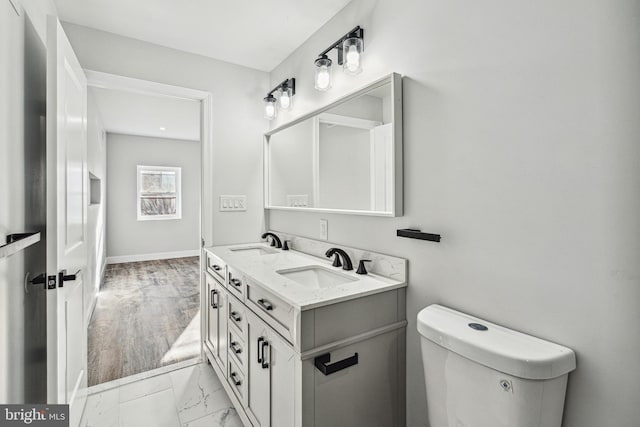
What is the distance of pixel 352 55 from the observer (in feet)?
5.22

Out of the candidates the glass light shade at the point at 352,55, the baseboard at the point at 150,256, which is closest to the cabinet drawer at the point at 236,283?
the glass light shade at the point at 352,55

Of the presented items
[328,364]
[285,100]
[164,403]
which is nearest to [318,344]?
[328,364]

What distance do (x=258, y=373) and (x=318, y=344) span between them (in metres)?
0.49

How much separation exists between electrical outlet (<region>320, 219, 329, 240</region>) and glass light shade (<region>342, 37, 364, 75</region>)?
2.84ft

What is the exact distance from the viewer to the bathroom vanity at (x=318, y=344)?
1.14 m

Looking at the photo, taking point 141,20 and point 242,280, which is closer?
point 242,280

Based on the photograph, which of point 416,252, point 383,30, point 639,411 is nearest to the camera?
point 639,411

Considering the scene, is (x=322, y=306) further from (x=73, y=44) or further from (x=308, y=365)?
(x=73, y=44)

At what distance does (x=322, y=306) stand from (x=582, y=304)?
78 cm

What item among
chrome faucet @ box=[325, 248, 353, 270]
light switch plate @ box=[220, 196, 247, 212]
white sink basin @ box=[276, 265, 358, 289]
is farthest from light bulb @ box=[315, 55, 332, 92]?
light switch plate @ box=[220, 196, 247, 212]

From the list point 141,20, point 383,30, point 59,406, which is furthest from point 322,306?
point 141,20

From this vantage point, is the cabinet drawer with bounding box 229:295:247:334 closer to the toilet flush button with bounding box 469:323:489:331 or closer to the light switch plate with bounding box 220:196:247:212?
the light switch plate with bounding box 220:196:247:212

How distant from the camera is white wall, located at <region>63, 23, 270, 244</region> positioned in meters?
2.12

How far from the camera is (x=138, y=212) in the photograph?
6.12 m
